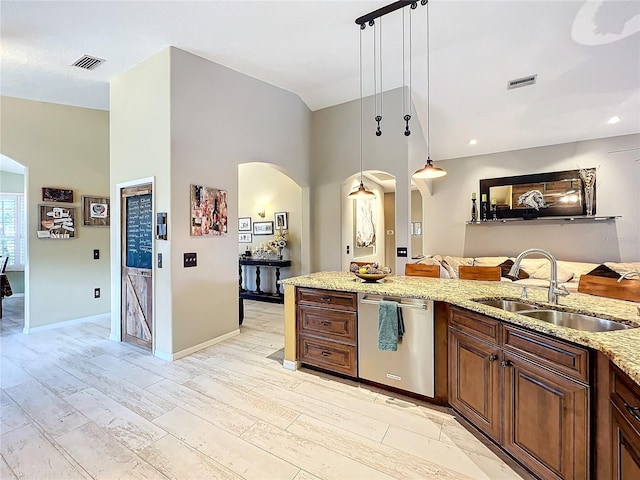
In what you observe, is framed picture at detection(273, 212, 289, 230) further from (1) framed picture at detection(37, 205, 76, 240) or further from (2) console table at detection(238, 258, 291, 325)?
(1) framed picture at detection(37, 205, 76, 240)

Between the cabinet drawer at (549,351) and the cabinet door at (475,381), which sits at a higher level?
the cabinet drawer at (549,351)

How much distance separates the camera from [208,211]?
3.80 metres

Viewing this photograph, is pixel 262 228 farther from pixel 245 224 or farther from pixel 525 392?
pixel 525 392

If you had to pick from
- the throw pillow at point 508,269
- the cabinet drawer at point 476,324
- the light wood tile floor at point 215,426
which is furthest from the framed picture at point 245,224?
the cabinet drawer at point 476,324

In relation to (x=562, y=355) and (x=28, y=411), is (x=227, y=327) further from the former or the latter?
(x=562, y=355)

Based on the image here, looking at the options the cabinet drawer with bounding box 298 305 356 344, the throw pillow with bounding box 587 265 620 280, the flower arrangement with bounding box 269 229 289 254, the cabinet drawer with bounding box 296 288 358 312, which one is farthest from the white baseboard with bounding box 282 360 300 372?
the throw pillow with bounding box 587 265 620 280

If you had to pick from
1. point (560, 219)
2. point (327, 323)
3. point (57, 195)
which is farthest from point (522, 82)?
point (57, 195)

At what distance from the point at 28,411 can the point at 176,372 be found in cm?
109

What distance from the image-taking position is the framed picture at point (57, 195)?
4527mm

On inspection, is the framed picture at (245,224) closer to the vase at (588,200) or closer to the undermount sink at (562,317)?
the undermount sink at (562,317)

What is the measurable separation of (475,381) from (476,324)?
1.29 feet

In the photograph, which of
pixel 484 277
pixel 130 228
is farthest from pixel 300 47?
pixel 484 277

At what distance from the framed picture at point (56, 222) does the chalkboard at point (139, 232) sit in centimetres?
163

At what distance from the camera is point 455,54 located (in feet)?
12.7
